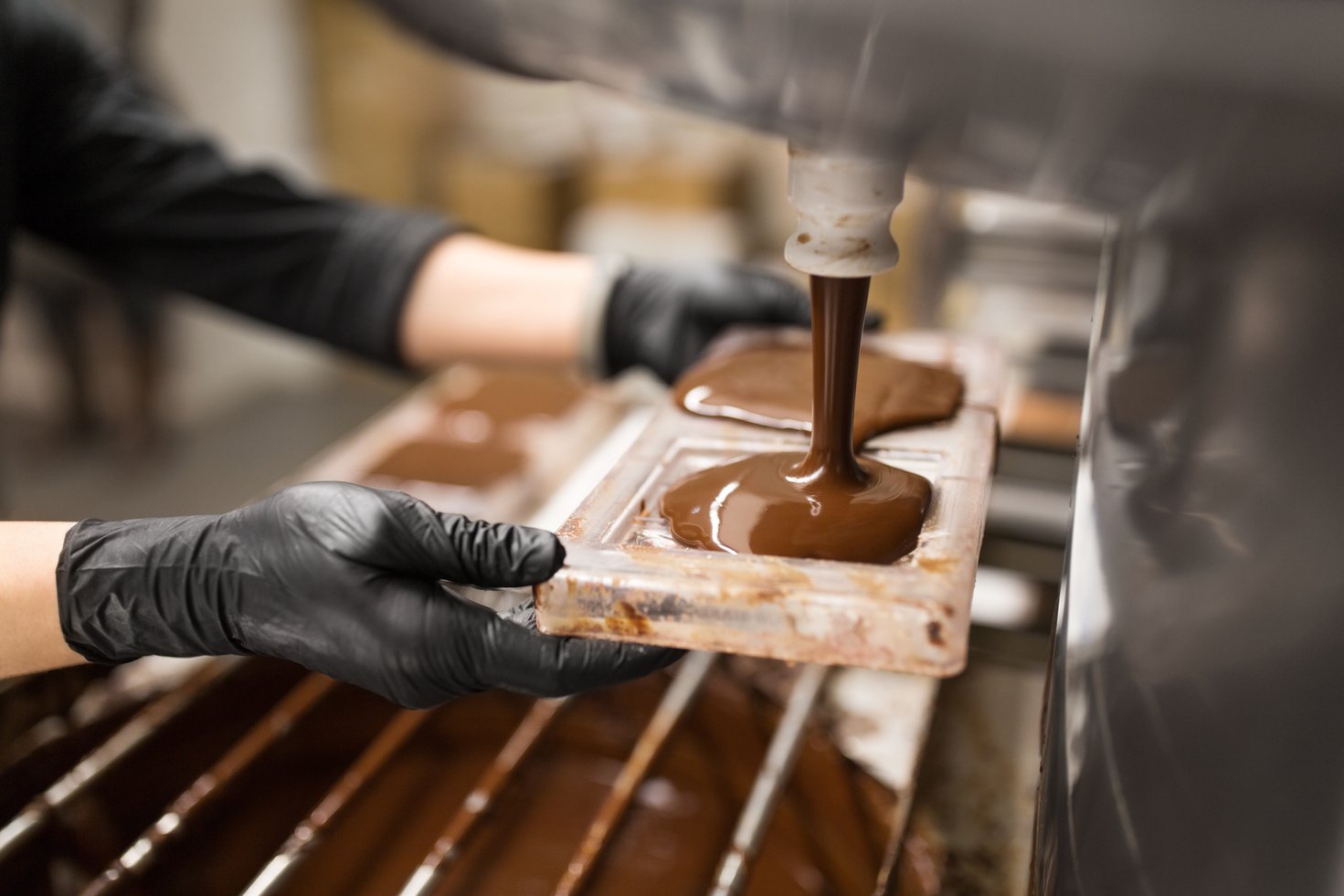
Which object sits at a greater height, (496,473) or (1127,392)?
(1127,392)

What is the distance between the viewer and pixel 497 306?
159 cm

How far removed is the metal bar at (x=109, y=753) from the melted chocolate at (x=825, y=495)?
2.26 ft

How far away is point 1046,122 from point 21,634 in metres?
0.89

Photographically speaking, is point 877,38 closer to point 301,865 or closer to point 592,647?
point 592,647

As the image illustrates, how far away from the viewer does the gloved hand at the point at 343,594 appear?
2.53 ft

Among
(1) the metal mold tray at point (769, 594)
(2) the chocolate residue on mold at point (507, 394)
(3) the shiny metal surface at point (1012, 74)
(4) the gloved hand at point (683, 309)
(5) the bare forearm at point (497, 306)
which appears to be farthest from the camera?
(2) the chocolate residue on mold at point (507, 394)

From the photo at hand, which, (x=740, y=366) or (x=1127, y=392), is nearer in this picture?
(x=1127, y=392)

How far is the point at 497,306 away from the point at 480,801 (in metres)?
0.81

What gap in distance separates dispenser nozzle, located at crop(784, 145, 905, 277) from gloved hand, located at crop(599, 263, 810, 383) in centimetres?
68

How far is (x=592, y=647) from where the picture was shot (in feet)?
2.69

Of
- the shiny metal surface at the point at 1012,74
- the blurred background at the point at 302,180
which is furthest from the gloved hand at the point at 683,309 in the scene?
the blurred background at the point at 302,180

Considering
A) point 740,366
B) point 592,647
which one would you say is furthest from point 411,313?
point 592,647

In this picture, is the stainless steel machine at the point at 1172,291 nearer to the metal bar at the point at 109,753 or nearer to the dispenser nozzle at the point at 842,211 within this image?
the dispenser nozzle at the point at 842,211

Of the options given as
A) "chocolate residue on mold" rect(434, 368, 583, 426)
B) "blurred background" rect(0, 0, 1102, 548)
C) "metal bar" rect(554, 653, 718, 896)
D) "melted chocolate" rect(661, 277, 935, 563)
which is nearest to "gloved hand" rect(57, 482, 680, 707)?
"melted chocolate" rect(661, 277, 935, 563)
